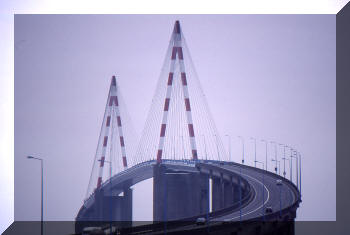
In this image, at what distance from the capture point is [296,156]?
15914 millimetres

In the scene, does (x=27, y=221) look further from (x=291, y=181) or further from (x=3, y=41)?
(x=291, y=181)

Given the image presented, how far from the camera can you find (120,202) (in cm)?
2577

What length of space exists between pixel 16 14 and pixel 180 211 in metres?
15.7

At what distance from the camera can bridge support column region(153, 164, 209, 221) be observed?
24.8m

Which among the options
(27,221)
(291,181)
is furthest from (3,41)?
(291,181)

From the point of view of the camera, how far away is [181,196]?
25094 millimetres

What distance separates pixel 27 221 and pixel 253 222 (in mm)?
6764

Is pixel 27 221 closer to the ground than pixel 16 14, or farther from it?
closer to the ground

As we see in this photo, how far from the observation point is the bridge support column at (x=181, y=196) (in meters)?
24.8
